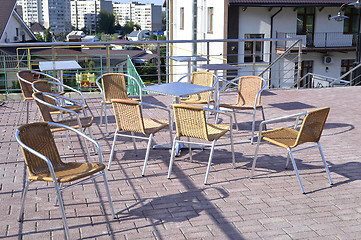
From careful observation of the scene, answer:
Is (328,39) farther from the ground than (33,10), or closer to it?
closer to it

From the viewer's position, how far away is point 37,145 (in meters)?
4.09

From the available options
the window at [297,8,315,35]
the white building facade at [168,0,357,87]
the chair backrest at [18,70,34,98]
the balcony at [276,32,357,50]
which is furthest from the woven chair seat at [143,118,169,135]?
the window at [297,8,315,35]

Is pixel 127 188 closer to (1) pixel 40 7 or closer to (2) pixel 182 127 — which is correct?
(2) pixel 182 127

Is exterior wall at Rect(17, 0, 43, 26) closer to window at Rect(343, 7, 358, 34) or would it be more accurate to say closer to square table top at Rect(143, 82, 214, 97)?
window at Rect(343, 7, 358, 34)

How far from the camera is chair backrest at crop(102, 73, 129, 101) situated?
7.26m

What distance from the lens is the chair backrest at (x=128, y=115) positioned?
5.25 metres

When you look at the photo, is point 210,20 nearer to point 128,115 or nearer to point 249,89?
point 249,89

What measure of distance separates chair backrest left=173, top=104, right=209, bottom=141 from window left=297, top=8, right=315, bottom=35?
89.6 feet

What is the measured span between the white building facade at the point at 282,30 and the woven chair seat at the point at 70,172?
2478 cm

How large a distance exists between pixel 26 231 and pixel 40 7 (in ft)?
591

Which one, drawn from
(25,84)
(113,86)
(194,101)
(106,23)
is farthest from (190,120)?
(106,23)

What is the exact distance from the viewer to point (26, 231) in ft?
12.8

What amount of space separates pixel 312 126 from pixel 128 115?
6.45 ft

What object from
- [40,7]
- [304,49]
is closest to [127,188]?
[304,49]
